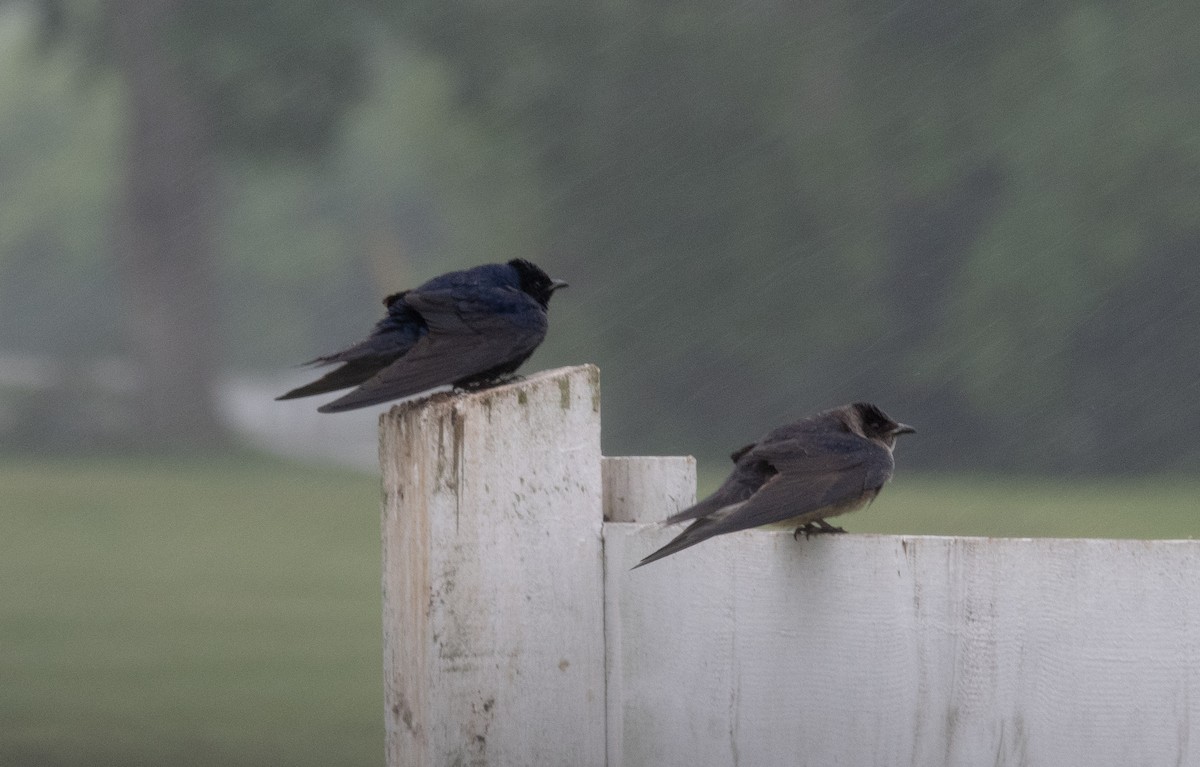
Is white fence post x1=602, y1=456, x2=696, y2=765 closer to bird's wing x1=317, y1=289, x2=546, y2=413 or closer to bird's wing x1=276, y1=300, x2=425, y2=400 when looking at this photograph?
bird's wing x1=317, y1=289, x2=546, y2=413

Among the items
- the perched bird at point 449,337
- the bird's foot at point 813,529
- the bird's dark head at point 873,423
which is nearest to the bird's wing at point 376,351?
the perched bird at point 449,337

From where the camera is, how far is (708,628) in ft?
9.01

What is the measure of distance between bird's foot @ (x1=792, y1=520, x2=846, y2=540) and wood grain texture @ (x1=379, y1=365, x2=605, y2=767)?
348 millimetres

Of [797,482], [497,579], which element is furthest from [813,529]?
[497,579]

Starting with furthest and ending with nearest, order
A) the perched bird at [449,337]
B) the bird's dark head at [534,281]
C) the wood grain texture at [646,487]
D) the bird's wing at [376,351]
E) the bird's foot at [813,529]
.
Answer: the bird's dark head at [534,281] < the bird's wing at [376,351] < the perched bird at [449,337] < the wood grain texture at [646,487] < the bird's foot at [813,529]

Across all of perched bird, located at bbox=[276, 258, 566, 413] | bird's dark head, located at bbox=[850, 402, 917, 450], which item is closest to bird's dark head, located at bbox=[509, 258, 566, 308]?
perched bird, located at bbox=[276, 258, 566, 413]

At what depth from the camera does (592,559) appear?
9.45 ft

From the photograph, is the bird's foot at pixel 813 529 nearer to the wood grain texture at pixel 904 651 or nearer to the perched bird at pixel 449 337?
the wood grain texture at pixel 904 651

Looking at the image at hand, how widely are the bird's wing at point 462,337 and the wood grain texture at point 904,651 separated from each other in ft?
2.54

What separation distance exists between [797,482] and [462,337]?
1.03 metres

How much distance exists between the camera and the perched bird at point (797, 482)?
272cm

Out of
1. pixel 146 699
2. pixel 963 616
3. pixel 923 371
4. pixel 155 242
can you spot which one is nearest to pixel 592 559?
pixel 963 616

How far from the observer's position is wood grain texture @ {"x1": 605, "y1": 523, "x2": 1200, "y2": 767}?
2428 millimetres

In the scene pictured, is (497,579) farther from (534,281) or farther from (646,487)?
(534,281)
